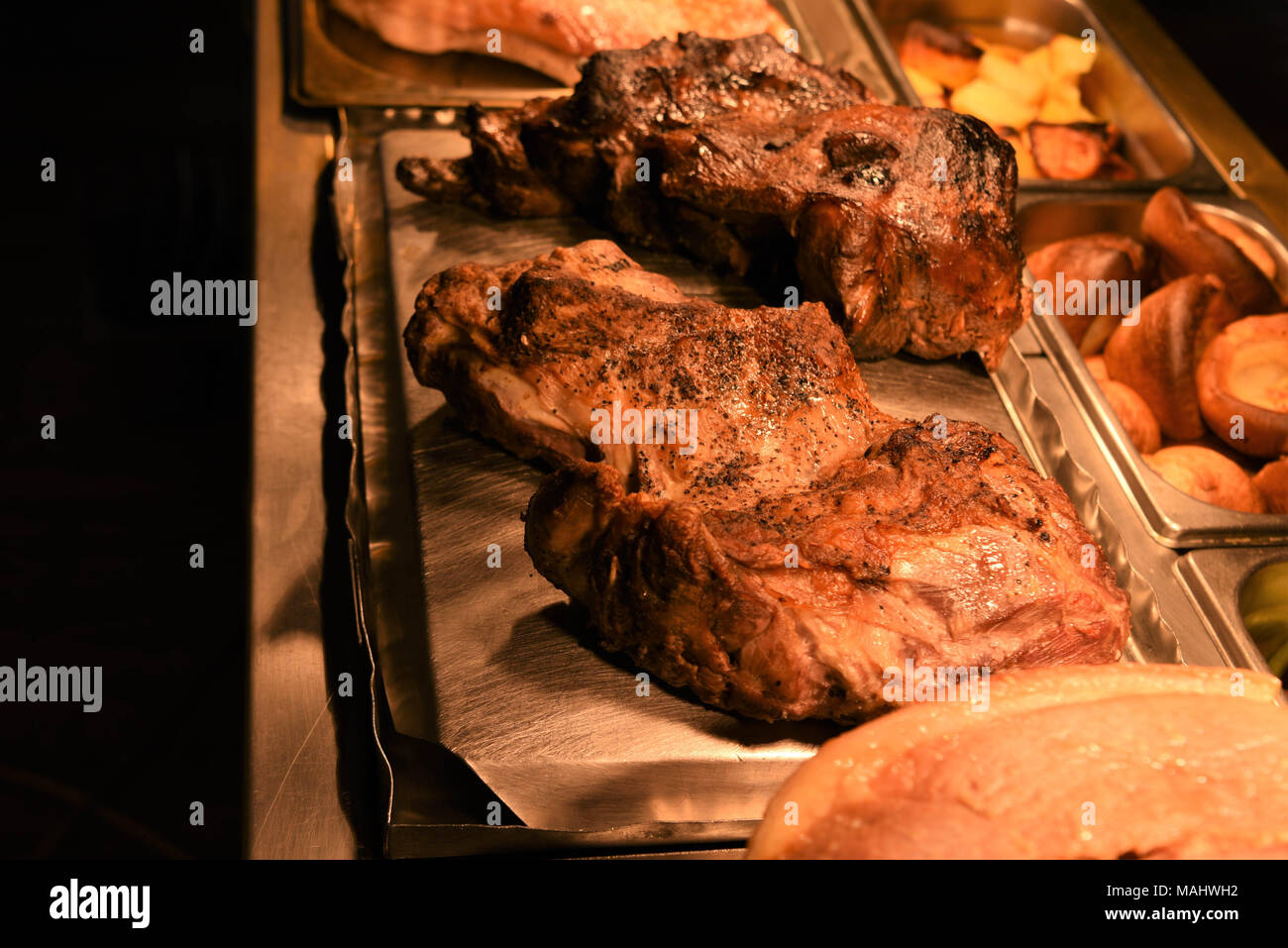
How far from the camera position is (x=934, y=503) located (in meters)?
2.05

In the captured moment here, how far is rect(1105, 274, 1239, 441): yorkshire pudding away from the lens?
302cm

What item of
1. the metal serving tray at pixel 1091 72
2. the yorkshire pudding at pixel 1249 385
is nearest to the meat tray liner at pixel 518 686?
the yorkshire pudding at pixel 1249 385

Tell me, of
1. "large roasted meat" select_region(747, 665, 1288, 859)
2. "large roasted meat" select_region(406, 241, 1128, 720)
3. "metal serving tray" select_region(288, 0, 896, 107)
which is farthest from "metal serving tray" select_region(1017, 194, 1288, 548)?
"large roasted meat" select_region(747, 665, 1288, 859)

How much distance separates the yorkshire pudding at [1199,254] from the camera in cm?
320

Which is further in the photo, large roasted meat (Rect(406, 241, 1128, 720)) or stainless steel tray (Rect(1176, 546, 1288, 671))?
stainless steel tray (Rect(1176, 546, 1288, 671))

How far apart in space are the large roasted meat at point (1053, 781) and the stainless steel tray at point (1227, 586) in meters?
0.65

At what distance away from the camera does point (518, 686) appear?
2.10 m

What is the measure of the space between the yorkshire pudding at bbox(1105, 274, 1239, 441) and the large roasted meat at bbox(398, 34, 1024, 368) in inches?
19.8

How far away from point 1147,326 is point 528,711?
2.16 metres

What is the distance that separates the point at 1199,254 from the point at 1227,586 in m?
1.22

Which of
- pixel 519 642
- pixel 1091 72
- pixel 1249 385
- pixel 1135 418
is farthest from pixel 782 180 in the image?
pixel 1091 72

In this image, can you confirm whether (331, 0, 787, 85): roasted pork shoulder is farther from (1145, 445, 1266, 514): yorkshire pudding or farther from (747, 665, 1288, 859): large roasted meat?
(747, 665, 1288, 859): large roasted meat
